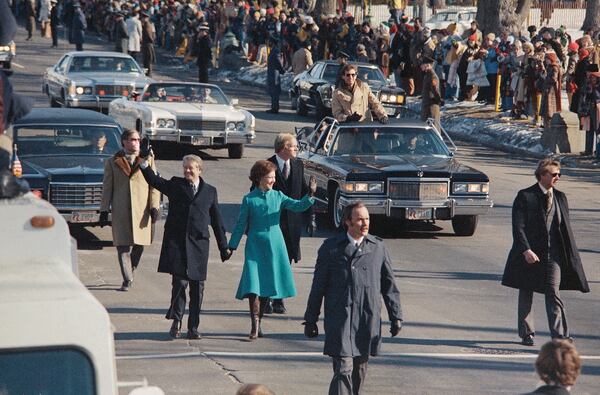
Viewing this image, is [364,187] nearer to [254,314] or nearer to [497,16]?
[254,314]

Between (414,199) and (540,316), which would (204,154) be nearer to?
(414,199)

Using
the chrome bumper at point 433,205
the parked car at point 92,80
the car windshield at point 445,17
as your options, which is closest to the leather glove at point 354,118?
the chrome bumper at point 433,205

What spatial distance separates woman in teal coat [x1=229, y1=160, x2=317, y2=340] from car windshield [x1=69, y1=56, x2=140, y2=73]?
64.4ft

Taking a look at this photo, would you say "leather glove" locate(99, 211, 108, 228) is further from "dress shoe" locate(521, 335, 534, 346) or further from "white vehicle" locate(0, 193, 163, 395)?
"white vehicle" locate(0, 193, 163, 395)

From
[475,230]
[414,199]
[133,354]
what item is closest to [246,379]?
[133,354]

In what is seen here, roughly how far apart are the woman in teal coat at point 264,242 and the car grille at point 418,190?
5.25 metres

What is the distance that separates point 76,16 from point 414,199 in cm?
3514

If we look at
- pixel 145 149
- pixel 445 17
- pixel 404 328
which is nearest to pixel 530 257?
pixel 404 328

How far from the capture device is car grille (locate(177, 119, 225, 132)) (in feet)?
80.1

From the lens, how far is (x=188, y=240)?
39.7 feet

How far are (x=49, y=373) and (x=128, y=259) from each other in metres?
9.21

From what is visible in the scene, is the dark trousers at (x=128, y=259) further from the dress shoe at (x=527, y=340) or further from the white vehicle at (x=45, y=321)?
the white vehicle at (x=45, y=321)

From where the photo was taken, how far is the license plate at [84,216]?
16.2 meters

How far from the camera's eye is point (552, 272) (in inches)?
470
